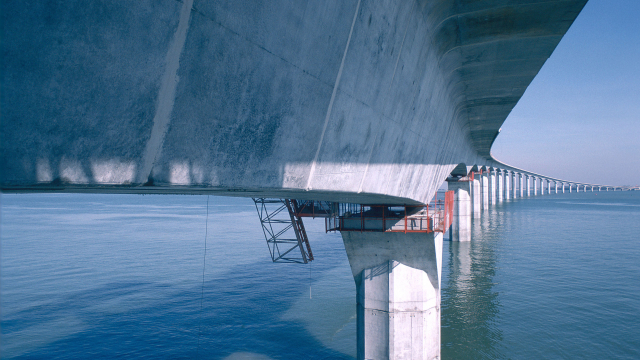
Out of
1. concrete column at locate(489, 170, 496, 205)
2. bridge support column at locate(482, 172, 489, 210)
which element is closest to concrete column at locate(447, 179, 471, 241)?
bridge support column at locate(482, 172, 489, 210)

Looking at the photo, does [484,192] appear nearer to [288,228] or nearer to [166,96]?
[288,228]

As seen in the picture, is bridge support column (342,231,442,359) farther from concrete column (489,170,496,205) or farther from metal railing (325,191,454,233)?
concrete column (489,170,496,205)

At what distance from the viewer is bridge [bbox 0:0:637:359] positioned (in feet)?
9.26

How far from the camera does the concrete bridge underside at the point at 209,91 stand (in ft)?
9.16

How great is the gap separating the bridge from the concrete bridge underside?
0.01 metres

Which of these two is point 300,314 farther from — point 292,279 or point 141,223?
point 141,223

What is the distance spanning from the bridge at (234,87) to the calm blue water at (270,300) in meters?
16.1

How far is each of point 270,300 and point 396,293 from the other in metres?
14.0

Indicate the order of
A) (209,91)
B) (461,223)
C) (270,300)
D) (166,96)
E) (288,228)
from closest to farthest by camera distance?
1. (166,96)
2. (209,91)
3. (270,300)
4. (288,228)
5. (461,223)

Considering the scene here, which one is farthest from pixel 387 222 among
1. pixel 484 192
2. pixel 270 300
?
pixel 484 192

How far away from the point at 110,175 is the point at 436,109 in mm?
13420

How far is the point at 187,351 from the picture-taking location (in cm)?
2172

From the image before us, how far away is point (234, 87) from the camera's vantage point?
4340 mm

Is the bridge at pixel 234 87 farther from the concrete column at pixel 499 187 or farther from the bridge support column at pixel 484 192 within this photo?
the concrete column at pixel 499 187
